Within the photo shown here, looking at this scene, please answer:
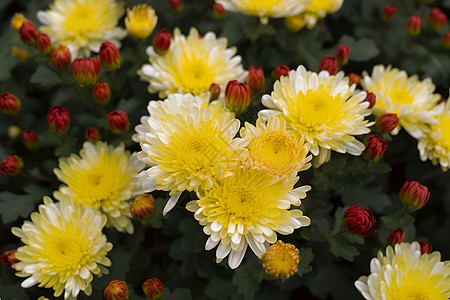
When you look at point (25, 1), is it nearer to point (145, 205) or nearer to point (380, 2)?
point (145, 205)

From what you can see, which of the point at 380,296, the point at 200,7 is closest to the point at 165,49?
the point at 200,7

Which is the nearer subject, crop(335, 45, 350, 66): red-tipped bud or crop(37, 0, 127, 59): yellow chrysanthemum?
crop(335, 45, 350, 66): red-tipped bud

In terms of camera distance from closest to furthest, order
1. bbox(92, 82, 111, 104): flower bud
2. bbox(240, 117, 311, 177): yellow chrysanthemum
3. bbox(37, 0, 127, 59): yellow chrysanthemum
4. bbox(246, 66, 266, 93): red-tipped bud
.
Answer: bbox(240, 117, 311, 177): yellow chrysanthemum
bbox(246, 66, 266, 93): red-tipped bud
bbox(92, 82, 111, 104): flower bud
bbox(37, 0, 127, 59): yellow chrysanthemum

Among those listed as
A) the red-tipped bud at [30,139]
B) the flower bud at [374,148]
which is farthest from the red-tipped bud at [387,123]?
the red-tipped bud at [30,139]

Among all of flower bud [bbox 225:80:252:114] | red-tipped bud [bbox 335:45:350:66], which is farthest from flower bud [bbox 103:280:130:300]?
red-tipped bud [bbox 335:45:350:66]

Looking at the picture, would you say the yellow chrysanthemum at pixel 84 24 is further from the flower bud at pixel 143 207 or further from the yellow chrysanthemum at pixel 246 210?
the yellow chrysanthemum at pixel 246 210

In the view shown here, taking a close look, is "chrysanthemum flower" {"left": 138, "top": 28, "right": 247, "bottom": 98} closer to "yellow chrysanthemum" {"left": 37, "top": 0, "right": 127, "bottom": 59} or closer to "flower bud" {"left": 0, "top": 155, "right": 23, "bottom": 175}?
"yellow chrysanthemum" {"left": 37, "top": 0, "right": 127, "bottom": 59}
